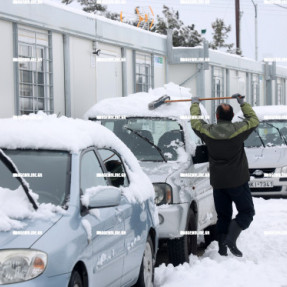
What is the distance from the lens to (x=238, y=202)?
10.2 meters

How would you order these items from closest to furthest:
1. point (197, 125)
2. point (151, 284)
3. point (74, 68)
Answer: point (151, 284)
point (197, 125)
point (74, 68)

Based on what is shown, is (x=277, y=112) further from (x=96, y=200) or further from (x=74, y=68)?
(x=96, y=200)

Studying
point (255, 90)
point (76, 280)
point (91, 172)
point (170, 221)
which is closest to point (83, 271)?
point (76, 280)

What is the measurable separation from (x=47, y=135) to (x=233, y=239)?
390 centimetres

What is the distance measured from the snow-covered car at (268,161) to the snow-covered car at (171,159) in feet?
16.4

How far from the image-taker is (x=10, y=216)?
5.93 meters

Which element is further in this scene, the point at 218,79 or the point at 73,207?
the point at 218,79

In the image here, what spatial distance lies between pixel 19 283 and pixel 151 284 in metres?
2.85

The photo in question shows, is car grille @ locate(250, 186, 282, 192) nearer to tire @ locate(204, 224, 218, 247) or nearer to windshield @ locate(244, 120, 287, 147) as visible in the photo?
windshield @ locate(244, 120, 287, 147)

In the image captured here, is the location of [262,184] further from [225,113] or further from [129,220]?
[129,220]

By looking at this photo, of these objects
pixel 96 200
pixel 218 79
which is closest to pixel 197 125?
pixel 96 200

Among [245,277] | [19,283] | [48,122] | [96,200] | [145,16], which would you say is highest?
[145,16]

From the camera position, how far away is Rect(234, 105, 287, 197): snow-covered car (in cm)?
1712

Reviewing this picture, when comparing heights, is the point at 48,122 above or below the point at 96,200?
above
